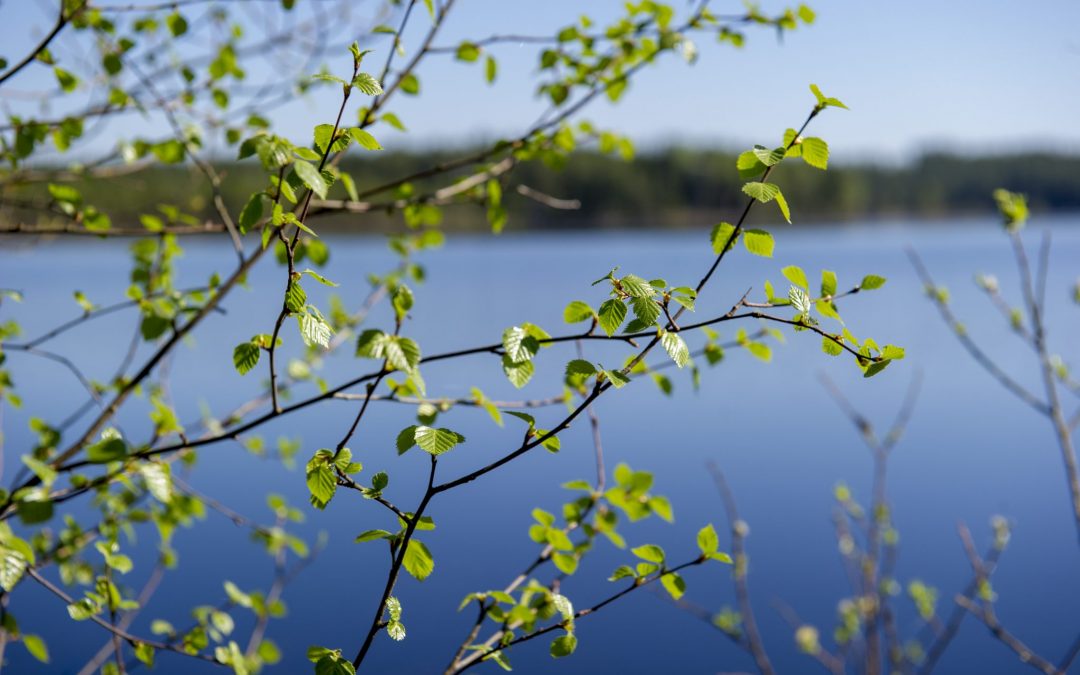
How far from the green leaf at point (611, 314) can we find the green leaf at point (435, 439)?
0.20 metres

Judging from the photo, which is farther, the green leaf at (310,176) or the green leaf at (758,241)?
the green leaf at (758,241)

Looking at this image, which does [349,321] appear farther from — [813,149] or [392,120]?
[813,149]

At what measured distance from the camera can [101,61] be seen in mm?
1871

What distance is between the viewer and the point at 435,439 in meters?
0.86

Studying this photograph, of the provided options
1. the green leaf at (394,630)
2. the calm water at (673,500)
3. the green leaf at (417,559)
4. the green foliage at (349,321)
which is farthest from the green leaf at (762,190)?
the calm water at (673,500)

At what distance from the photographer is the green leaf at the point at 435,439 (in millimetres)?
840

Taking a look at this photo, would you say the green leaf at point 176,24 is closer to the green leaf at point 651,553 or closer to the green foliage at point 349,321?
the green foliage at point 349,321

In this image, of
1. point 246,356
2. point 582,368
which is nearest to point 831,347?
point 582,368

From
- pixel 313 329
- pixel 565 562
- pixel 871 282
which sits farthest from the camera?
pixel 565 562

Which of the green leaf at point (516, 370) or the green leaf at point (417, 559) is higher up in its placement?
the green leaf at point (516, 370)

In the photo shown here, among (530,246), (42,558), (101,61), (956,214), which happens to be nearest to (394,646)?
(42,558)

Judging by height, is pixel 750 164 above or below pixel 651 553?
above

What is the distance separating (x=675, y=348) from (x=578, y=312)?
6.6 inches

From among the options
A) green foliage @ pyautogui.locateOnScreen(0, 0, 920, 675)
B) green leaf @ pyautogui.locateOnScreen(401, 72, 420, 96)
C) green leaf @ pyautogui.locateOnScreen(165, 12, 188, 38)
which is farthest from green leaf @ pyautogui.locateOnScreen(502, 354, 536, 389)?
green leaf @ pyautogui.locateOnScreen(165, 12, 188, 38)
